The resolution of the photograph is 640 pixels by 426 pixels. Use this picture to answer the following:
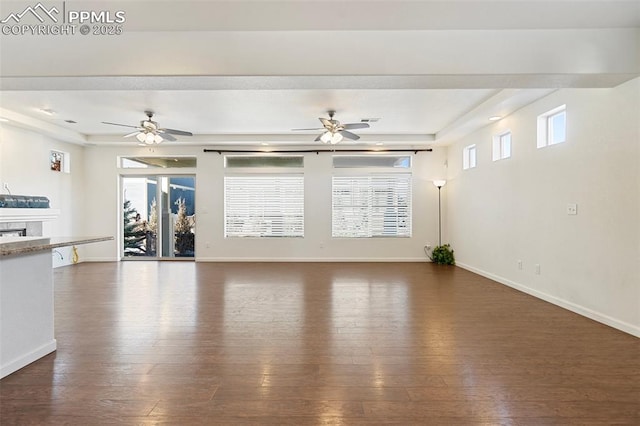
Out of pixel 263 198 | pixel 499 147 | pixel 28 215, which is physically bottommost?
pixel 28 215

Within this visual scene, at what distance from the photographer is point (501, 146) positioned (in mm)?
5691

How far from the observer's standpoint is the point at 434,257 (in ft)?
24.8

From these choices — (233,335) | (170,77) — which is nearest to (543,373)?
(233,335)

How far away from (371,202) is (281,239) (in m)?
2.43

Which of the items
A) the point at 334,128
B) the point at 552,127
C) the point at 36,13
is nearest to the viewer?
the point at 36,13

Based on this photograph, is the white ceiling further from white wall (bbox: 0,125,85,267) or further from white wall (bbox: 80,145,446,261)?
white wall (bbox: 80,145,446,261)

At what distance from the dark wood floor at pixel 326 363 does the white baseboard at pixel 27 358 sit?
2.8 inches

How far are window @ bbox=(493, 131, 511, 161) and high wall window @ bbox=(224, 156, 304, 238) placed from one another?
4.22 metres

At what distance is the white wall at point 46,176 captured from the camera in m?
6.06

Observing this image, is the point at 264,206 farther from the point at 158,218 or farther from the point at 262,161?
the point at 158,218

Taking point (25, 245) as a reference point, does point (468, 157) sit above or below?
above

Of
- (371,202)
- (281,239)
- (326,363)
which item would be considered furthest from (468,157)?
(326,363)

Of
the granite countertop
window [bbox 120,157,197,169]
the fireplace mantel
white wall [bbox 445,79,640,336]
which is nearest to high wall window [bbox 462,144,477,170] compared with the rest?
white wall [bbox 445,79,640,336]

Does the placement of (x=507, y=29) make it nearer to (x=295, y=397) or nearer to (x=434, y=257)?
(x=295, y=397)
